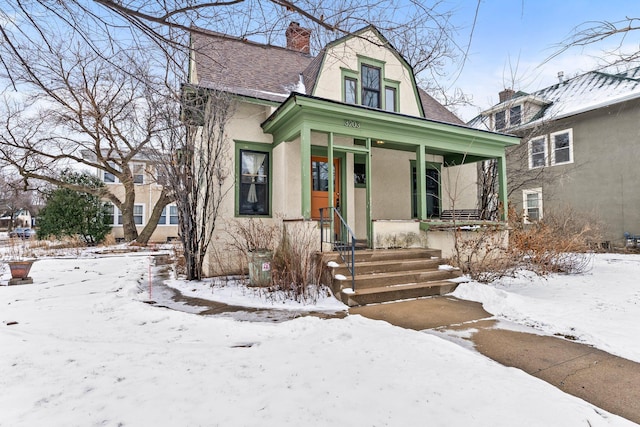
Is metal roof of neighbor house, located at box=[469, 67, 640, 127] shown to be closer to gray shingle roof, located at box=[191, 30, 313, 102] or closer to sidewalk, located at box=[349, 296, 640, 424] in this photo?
gray shingle roof, located at box=[191, 30, 313, 102]

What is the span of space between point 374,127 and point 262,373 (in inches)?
239

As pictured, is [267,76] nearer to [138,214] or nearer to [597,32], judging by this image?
[597,32]

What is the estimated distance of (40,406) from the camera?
86.1 inches

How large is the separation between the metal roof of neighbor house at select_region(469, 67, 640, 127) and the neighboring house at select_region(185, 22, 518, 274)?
23.4 ft

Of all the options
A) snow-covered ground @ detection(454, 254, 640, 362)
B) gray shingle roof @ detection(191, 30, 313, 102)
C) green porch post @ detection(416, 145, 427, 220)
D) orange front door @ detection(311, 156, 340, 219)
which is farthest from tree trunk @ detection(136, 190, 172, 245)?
snow-covered ground @ detection(454, 254, 640, 362)

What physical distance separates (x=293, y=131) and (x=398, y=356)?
5145 mm

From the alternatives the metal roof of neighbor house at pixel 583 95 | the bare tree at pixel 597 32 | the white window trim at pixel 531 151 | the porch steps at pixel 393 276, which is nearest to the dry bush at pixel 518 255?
the porch steps at pixel 393 276

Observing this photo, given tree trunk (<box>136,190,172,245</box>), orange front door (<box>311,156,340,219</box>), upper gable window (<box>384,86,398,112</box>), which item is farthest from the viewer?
tree trunk (<box>136,190,172,245</box>)

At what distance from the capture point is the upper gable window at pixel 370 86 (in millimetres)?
8992

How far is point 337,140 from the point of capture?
8.38 m

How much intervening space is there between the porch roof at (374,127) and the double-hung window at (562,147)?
755 centimetres

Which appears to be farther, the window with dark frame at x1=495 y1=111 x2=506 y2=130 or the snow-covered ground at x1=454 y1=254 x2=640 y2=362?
the window with dark frame at x1=495 y1=111 x2=506 y2=130

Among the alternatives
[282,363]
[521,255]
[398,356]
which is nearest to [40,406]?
[282,363]

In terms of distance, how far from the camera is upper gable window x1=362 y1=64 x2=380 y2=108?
899 cm
